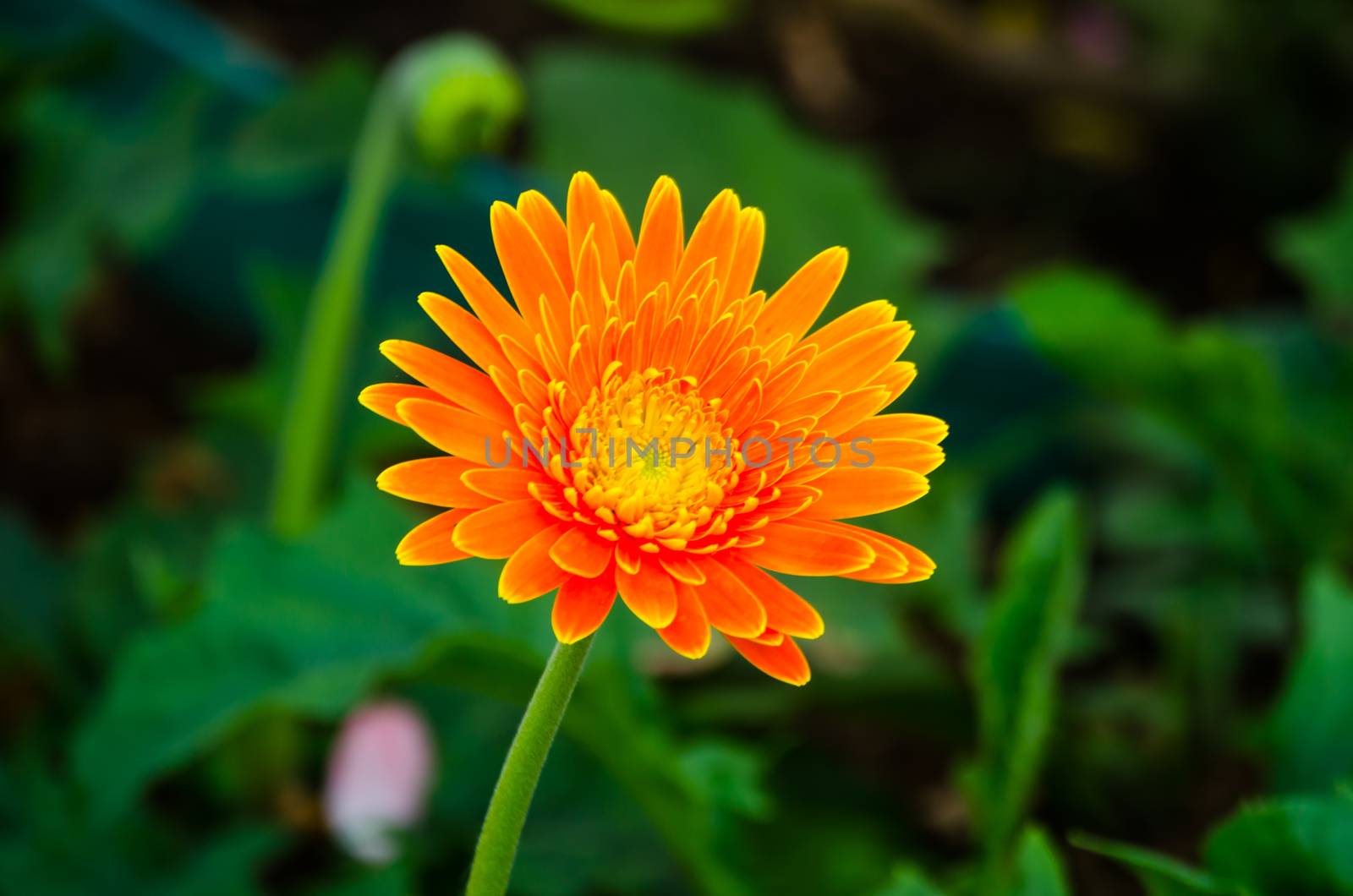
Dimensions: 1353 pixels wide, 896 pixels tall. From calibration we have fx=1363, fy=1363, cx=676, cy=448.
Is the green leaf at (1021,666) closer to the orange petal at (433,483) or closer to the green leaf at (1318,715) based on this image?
the green leaf at (1318,715)

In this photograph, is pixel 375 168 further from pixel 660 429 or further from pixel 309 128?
pixel 660 429

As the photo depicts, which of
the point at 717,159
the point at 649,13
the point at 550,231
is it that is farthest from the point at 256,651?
the point at 649,13

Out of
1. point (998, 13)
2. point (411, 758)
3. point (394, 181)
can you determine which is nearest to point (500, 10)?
point (394, 181)

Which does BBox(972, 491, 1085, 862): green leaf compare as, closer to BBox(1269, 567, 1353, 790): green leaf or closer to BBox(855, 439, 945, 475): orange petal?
BBox(1269, 567, 1353, 790): green leaf

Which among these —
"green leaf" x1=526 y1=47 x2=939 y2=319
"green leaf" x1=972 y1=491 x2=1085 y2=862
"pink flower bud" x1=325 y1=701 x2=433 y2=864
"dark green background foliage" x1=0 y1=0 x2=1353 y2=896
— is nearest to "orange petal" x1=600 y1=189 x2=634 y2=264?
"dark green background foliage" x1=0 y1=0 x2=1353 y2=896

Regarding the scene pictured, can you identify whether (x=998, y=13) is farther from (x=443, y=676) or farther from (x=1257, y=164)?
(x=443, y=676)

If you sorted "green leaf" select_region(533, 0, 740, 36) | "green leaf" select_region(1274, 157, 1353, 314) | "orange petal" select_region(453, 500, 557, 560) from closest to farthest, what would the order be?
"orange petal" select_region(453, 500, 557, 560)
"green leaf" select_region(1274, 157, 1353, 314)
"green leaf" select_region(533, 0, 740, 36)
